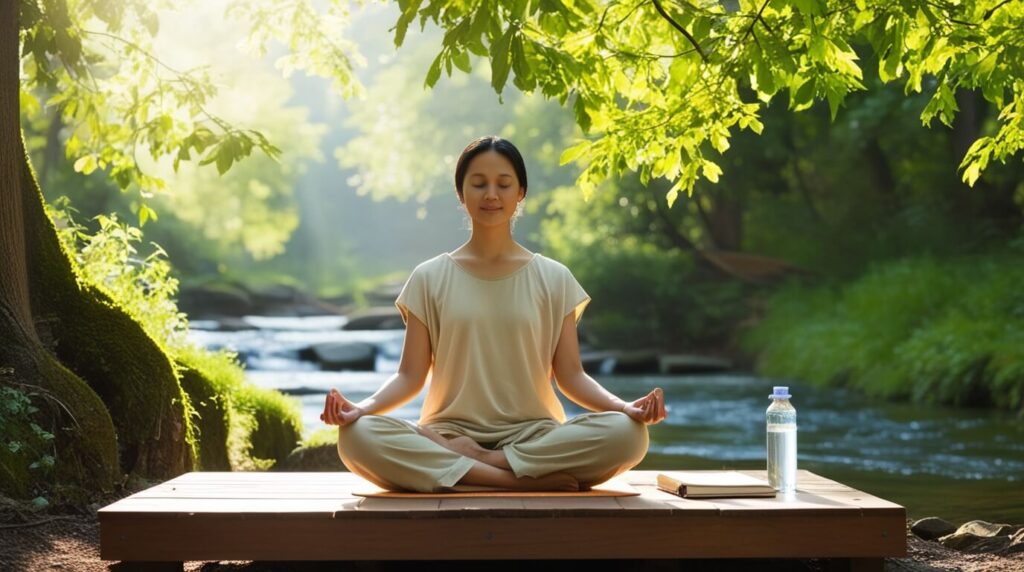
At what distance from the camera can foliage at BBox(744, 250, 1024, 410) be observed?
47.2 feet

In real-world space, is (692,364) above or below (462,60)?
below

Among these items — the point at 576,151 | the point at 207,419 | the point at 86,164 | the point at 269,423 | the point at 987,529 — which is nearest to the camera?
the point at 576,151

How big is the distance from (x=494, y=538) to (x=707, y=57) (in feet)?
7.35

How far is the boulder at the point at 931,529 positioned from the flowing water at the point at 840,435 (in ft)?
4.12

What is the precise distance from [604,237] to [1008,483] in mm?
16131

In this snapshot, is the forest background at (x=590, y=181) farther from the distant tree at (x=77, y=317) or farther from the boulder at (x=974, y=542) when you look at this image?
the boulder at (x=974, y=542)

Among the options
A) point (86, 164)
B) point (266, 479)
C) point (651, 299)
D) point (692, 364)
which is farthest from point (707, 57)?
point (651, 299)

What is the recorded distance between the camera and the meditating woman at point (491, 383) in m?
4.31

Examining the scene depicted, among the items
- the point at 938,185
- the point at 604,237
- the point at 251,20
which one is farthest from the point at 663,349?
the point at 251,20

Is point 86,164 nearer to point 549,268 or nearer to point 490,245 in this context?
point 490,245

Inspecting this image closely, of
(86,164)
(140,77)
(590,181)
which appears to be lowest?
A: (590,181)

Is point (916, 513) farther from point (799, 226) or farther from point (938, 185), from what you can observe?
point (799, 226)

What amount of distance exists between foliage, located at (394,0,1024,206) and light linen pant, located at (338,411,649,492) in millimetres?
1203

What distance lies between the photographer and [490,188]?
15.1ft
